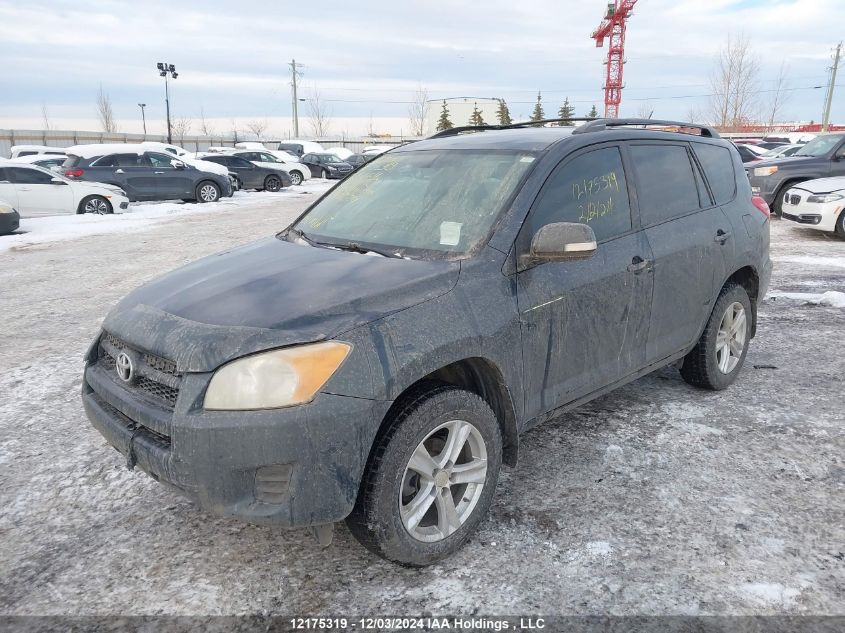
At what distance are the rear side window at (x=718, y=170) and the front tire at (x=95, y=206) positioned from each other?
1532 cm

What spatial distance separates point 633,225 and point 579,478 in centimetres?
141

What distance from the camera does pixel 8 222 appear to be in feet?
42.1

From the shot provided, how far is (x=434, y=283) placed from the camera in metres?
2.60

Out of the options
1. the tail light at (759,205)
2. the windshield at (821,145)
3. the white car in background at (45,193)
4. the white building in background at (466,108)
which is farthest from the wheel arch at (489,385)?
the white building in background at (466,108)

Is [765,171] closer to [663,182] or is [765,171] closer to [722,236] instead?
[722,236]

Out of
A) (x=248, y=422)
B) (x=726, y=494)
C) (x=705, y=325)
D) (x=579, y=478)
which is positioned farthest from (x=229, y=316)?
(x=705, y=325)

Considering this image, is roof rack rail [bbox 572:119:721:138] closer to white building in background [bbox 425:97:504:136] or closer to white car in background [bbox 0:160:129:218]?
white car in background [bbox 0:160:129:218]

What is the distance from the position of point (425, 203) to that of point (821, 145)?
1354 centimetres

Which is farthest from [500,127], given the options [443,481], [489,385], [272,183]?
[272,183]

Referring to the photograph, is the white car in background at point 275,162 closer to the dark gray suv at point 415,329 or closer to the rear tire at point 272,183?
the rear tire at point 272,183

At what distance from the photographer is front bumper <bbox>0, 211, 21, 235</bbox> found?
502 inches

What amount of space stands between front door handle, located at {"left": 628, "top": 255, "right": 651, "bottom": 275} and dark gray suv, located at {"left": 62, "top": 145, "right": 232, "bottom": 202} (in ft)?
58.0

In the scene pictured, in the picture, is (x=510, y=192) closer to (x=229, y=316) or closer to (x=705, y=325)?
(x=229, y=316)

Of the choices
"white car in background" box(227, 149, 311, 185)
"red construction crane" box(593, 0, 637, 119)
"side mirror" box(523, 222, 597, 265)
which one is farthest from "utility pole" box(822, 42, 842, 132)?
"side mirror" box(523, 222, 597, 265)
